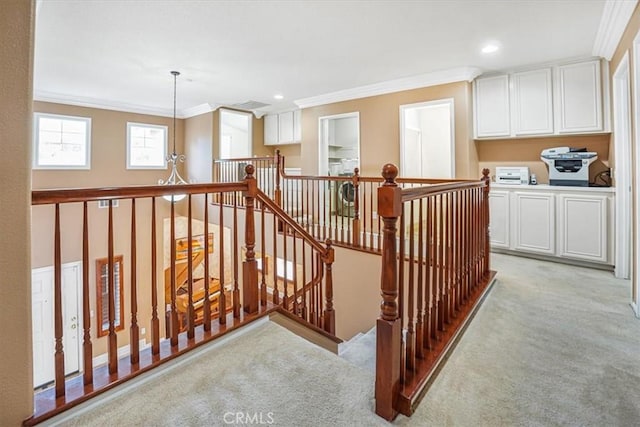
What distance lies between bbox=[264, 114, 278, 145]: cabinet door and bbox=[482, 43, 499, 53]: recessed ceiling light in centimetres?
476

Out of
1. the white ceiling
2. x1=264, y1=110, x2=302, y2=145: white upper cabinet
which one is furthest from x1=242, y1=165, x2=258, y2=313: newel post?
x1=264, y1=110, x2=302, y2=145: white upper cabinet

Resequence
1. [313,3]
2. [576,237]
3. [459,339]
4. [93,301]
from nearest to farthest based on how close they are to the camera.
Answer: [459,339] < [313,3] < [576,237] < [93,301]

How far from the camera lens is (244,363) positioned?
5.72ft

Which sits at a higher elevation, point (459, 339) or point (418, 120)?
point (418, 120)

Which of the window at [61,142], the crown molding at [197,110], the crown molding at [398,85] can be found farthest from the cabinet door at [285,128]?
the window at [61,142]

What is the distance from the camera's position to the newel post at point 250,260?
2.07m

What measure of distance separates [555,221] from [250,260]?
12.3 ft

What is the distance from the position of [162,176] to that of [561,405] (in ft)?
24.2

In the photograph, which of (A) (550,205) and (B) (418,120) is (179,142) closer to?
(B) (418,120)

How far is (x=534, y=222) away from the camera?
408 cm

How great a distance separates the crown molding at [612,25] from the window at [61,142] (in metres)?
7.48

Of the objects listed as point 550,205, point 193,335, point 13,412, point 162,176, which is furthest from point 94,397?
point 162,176

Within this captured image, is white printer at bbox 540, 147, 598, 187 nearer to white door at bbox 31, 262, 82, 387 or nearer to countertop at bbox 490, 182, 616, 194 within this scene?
countertop at bbox 490, 182, 616, 194

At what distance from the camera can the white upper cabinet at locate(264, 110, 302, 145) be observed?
714 centimetres
